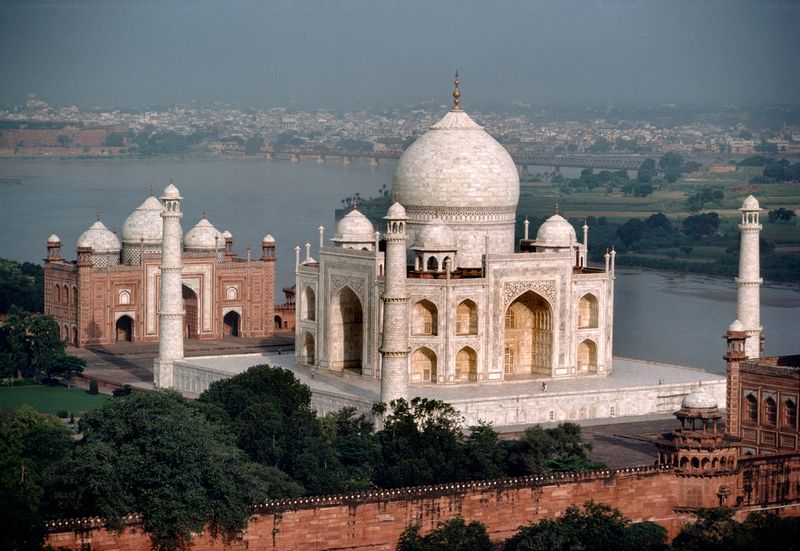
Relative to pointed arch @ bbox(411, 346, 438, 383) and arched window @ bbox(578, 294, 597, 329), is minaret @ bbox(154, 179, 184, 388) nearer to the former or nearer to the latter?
pointed arch @ bbox(411, 346, 438, 383)

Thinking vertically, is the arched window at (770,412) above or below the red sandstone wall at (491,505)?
above

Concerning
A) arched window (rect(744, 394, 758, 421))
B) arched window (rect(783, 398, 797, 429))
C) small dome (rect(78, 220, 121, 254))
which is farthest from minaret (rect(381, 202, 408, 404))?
small dome (rect(78, 220, 121, 254))

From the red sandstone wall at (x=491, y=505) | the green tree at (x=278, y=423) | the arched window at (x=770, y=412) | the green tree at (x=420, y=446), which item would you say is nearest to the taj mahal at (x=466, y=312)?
the green tree at (x=278, y=423)

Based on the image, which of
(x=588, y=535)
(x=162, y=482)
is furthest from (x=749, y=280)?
(x=162, y=482)

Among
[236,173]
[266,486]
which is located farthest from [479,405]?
[236,173]

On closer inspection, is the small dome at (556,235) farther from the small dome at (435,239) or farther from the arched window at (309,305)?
the arched window at (309,305)

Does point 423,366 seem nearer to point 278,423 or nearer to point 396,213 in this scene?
point 396,213

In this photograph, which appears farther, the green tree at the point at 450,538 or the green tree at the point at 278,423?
the green tree at the point at 278,423

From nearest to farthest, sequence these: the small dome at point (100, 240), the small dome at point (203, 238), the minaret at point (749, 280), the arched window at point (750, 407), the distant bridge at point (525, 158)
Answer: the arched window at point (750, 407)
the minaret at point (749, 280)
the small dome at point (100, 240)
the small dome at point (203, 238)
the distant bridge at point (525, 158)
